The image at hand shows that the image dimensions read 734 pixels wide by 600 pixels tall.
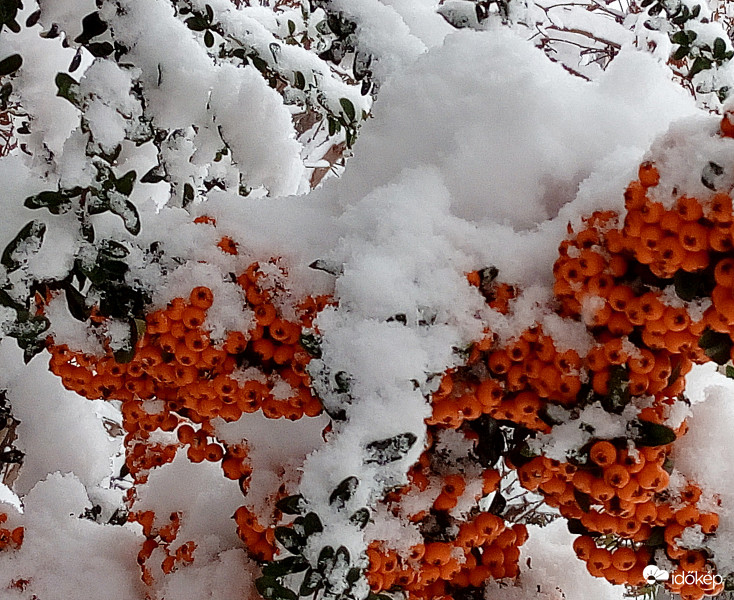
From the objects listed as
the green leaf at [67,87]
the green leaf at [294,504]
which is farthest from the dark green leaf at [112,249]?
the green leaf at [294,504]

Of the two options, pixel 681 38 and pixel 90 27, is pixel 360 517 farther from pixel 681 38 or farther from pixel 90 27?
pixel 681 38

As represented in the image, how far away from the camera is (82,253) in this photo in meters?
0.57

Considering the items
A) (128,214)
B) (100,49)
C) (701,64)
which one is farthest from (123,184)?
(701,64)

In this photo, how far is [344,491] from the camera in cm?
48

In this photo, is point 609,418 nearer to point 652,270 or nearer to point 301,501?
point 652,270

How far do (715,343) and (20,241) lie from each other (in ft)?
1.77

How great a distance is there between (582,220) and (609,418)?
16 centimetres

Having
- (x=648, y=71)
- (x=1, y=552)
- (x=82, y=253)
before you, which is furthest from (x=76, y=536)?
(x=648, y=71)

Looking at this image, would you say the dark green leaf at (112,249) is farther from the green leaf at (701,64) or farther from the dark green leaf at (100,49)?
the green leaf at (701,64)

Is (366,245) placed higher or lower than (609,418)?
higher

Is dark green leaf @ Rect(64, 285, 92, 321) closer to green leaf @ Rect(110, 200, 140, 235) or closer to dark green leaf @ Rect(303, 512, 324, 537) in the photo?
green leaf @ Rect(110, 200, 140, 235)

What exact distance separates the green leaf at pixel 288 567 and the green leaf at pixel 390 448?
10cm

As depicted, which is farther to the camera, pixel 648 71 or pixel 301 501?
pixel 648 71

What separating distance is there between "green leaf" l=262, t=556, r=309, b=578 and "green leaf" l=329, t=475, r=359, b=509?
6cm
